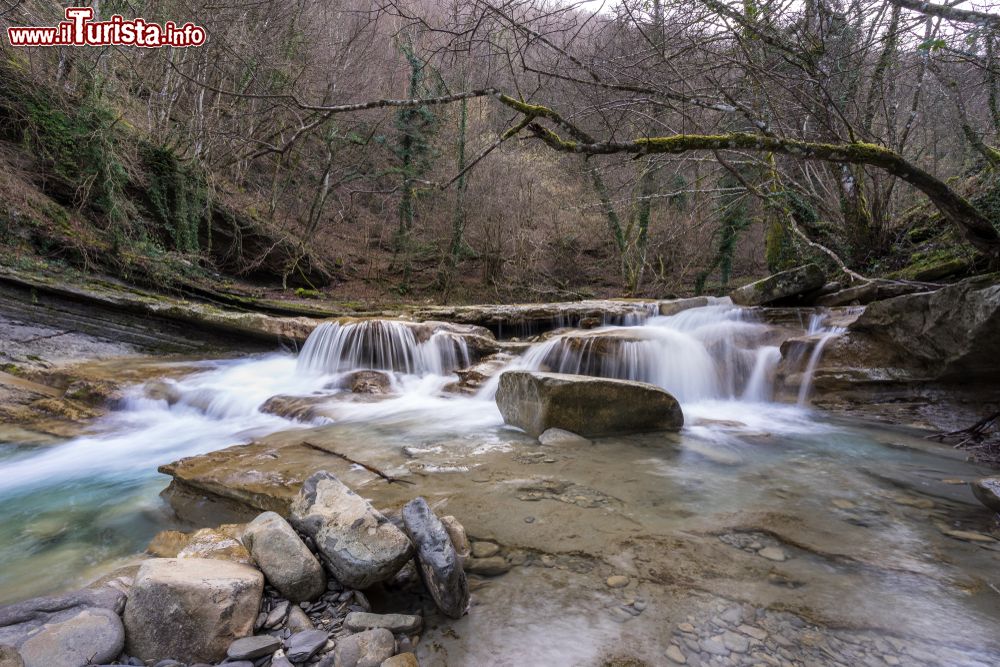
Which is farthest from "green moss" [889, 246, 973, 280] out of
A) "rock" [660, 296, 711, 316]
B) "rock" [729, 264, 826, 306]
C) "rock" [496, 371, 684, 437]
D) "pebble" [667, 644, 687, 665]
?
"pebble" [667, 644, 687, 665]

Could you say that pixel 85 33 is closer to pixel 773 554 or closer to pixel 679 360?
pixel 679 360

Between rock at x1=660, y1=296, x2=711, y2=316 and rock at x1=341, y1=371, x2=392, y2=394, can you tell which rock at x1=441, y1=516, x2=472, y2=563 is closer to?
rock at x1=341, y1=371, x2=392, y2=394

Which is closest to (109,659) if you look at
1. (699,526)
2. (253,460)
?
(253,460)

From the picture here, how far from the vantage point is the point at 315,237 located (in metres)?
17.4

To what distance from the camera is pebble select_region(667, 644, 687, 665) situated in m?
1.58

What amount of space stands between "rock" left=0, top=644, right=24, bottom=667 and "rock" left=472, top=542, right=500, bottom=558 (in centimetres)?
158

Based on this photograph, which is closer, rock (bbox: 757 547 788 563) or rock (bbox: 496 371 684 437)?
rock (bbox: 757 547 788 563)

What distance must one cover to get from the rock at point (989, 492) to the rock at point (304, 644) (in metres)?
3.57

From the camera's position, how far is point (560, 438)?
13.4 ft

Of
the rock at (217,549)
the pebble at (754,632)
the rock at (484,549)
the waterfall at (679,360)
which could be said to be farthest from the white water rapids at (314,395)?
the pebble at (754,632)

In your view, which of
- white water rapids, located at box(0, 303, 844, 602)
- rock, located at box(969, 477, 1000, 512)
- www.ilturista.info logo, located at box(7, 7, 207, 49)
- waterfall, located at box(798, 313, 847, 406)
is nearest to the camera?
rock, located at box(969, 477, 1000, 512)

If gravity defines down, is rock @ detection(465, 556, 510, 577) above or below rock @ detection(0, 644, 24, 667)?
below

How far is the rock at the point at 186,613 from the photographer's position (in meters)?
1.54

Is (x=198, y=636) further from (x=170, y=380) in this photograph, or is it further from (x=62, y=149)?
(x=62, y=149)
